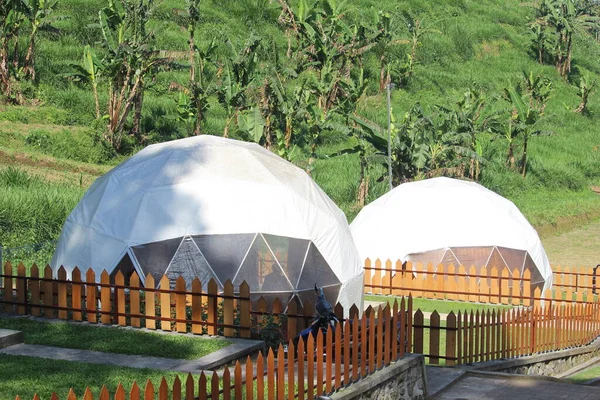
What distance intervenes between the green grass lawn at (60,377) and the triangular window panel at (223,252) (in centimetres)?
438

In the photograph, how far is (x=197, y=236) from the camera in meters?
13.6

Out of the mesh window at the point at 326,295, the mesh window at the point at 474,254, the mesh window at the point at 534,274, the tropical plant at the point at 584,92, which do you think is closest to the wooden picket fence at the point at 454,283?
the mesh window at the point at 474,254

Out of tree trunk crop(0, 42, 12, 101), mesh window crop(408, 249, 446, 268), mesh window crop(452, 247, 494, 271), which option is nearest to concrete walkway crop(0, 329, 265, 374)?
mesh window crop(408, 249, 446, 268)

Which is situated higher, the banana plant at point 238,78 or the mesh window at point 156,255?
the banana plant at point 238,78

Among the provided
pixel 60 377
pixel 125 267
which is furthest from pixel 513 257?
pixel 60 377

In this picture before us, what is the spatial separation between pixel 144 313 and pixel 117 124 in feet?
60.7

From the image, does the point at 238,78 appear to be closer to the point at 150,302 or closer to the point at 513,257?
the point at 513,257

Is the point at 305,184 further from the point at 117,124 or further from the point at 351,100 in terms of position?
the point at 351,100

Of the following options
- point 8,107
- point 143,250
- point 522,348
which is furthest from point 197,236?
point 8,107

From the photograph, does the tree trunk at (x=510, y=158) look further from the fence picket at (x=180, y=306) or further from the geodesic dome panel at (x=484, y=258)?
the fence picket at (x=180, y=306)

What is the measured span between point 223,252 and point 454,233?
8.67 meters

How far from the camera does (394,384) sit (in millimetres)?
10320

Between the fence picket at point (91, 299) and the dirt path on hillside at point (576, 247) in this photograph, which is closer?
the fence picket at point (91, 299)

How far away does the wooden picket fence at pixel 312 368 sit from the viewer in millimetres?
7164
